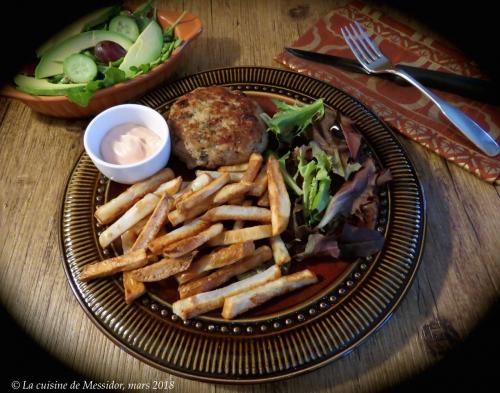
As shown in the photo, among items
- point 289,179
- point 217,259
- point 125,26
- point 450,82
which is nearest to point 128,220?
point 217,259

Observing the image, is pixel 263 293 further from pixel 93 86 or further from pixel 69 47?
pixel 69 47

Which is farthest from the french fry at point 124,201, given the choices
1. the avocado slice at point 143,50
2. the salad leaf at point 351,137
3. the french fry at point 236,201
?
the salad leaf at point 351,137

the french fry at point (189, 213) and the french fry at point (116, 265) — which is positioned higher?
the french fry at point (189, 213)

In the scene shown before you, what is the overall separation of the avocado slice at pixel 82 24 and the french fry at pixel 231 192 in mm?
2292

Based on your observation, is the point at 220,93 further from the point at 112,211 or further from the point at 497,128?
the point at 497,128

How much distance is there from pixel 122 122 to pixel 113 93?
1.40ft

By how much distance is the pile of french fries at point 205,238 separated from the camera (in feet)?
7.72

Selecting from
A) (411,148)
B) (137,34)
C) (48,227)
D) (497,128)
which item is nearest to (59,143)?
(48,227)

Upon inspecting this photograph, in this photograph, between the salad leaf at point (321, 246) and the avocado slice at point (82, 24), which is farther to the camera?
the avocado slice at point (82, 24)

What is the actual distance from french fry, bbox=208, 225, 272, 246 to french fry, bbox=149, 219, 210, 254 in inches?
4.3

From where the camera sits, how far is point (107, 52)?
3.49 meters

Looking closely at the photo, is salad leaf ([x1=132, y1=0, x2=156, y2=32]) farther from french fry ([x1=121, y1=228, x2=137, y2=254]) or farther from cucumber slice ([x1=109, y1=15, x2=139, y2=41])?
french fry ([x1=121, y1=228, x2=137, y2=254])

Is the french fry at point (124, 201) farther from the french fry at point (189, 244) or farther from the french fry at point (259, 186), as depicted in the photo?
the french fry at point (259, 186)

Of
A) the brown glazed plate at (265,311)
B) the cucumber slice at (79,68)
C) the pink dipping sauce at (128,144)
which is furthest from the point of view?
the cucumber slice at (79,68)
